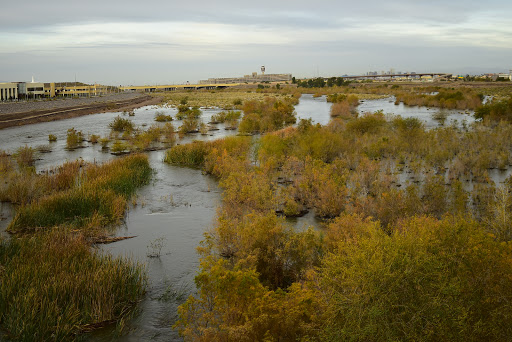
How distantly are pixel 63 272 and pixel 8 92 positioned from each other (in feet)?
344

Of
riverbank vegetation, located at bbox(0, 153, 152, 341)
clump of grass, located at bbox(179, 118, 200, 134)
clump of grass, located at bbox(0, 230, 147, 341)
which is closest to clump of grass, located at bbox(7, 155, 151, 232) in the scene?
riverbank vegetation, located at bbox(0, 153, 152, 341)

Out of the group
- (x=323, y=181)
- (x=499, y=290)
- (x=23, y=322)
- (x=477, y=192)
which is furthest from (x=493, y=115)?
(x=23, y=322)

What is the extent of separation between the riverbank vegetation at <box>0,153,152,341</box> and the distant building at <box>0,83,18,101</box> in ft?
302

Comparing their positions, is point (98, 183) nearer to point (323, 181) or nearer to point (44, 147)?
point (323, 181)

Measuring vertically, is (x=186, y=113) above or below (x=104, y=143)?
above

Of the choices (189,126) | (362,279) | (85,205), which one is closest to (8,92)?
(189,126)

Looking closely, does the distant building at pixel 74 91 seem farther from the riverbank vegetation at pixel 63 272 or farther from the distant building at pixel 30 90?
the riverbank vegetation at pixel 63 272

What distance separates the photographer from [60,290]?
8344mm

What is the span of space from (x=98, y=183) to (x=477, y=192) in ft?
45.1

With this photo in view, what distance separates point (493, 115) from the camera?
3575 cm

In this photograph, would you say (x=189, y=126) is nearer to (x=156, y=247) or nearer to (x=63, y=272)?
(x=156, y=247)

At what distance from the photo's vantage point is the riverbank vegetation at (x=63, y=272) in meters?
7.75

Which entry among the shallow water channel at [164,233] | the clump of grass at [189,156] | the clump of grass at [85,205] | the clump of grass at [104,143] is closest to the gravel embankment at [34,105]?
the clump of grass at [104,143]

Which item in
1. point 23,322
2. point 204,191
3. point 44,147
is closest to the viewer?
point 23,322
